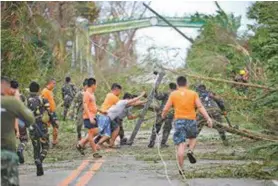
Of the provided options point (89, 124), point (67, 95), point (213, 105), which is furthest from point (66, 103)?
point (213, 105)

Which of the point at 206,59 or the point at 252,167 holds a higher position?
the point at 206,59

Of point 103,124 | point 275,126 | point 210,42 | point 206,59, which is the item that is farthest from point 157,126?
point 210,42

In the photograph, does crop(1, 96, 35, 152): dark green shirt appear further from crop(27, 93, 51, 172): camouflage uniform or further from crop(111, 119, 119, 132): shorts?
crop(111, 119, 119, 132): shorts

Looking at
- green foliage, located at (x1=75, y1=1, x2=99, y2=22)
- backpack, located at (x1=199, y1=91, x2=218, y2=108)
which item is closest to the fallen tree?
backpack, located at (x1=199, y1=91, x2=218, y2=108)

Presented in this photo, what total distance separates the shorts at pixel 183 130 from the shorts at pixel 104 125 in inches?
190

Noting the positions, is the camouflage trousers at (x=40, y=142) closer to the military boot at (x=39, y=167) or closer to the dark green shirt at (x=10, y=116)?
the military boot at (x=39, y=167)

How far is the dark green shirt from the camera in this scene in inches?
310

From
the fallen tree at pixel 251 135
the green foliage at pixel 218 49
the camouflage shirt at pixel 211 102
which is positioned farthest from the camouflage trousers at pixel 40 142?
the green foliage at pixel 218 49

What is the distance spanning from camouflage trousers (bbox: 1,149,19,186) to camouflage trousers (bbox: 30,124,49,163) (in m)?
3.72

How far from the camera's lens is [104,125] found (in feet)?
53.8

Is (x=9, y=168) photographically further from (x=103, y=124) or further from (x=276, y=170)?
(x=103, y=124)

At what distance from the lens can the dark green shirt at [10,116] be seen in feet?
25.8

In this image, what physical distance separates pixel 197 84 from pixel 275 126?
4.86m

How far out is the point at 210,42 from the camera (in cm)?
3684
